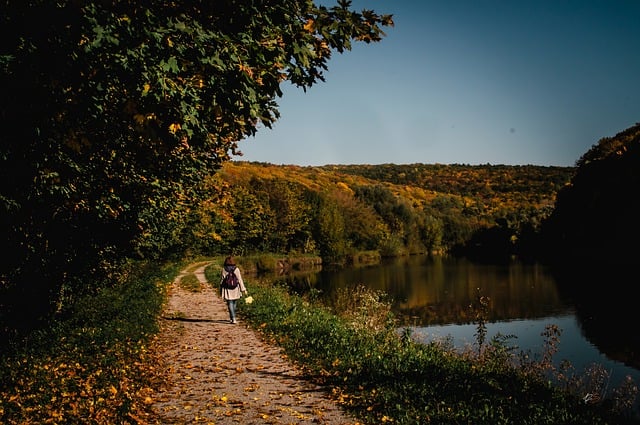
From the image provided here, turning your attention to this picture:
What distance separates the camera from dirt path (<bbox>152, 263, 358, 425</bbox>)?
6879mm

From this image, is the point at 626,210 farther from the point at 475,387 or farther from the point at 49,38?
the point at 49,38

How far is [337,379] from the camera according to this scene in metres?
8.39

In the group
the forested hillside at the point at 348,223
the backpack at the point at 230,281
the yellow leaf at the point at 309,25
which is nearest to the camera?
the yellow leaf at the point at 309,25

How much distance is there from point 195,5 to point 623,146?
61.6m

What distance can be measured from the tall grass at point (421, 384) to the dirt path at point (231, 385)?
1.38ft

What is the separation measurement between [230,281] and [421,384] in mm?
7765

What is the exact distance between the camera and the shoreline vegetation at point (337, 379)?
6883 millimetres

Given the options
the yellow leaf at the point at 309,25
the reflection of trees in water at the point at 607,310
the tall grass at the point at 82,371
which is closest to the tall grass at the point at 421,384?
the tall grass at the point at 82,371

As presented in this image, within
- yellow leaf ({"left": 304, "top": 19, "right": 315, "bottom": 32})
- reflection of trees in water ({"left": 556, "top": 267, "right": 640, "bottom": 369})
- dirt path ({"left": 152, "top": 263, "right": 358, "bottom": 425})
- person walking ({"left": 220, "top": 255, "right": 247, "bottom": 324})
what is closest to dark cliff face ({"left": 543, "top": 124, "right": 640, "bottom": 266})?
reflection of trees in water ({"left": 556, "top": 267, "right": 640, "bottom": 369})

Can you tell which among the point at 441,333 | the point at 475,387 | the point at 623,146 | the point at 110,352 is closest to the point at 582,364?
the point at 441,333

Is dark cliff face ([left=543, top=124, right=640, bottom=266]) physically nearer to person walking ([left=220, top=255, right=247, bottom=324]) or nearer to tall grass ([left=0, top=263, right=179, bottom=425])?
person walking ([left=220, top=255, right=247, bottom=324])

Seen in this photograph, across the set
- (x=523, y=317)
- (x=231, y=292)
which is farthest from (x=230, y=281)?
(x=523, y=317)

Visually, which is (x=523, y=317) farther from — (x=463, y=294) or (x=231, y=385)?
(x=231, y=385)

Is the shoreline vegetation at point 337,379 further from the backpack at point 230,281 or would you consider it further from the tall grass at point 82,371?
the backpack at point 230,281
